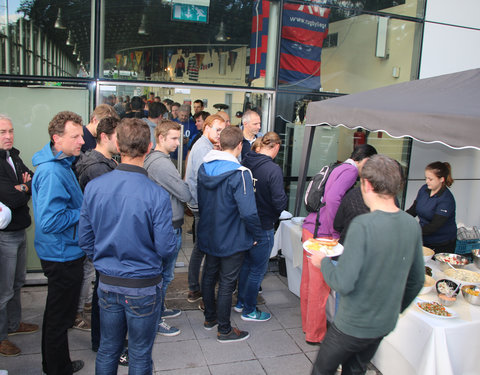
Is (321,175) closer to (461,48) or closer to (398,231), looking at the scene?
(398,231)

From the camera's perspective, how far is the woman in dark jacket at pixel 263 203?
12.9 ft

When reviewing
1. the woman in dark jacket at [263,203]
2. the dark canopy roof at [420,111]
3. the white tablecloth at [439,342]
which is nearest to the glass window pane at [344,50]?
the dark canopy roof at [420,111]

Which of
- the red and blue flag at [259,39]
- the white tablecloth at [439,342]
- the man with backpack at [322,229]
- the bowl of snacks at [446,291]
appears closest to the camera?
the white tablecloth at [439,342]

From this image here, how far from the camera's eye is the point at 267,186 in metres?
3.95

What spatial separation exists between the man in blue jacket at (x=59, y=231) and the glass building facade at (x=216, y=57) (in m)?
2.34

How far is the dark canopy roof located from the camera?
3295mm

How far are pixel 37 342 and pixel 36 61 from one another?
3.11 metres

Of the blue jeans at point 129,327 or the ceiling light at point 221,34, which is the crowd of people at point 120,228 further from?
the ceiling light at point 221,34

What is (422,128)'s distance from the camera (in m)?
3.55

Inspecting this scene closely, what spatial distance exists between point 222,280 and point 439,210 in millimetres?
2291

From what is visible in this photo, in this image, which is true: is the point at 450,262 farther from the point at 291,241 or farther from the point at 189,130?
the point at 189,130

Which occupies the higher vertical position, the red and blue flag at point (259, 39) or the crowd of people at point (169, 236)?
the red and blue flag at point (259, 39)

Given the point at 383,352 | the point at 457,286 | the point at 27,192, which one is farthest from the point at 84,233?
the point at 457,286

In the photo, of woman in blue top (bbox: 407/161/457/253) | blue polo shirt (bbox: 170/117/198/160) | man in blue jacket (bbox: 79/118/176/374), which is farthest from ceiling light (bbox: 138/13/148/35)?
woman in blue top (bbox: 407/161/457/253)
